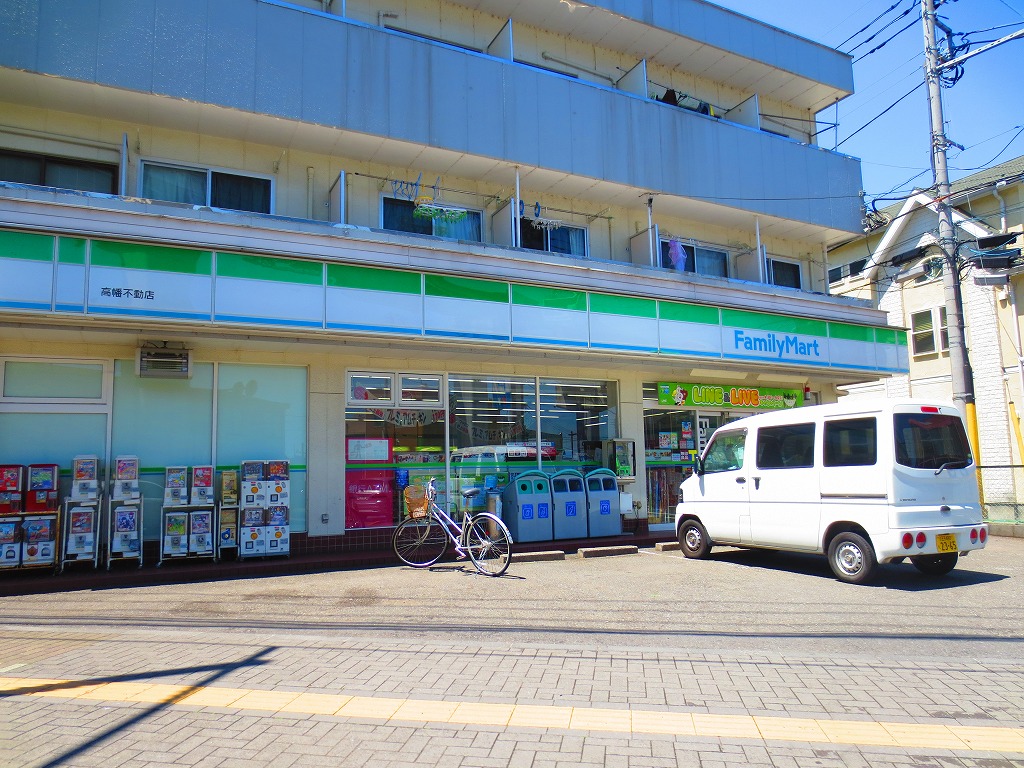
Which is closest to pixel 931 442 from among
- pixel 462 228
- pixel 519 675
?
pixel 519 675

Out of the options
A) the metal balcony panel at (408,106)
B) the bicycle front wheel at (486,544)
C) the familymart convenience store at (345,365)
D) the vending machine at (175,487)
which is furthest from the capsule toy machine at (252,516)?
the metal balcony panel at (408,106)

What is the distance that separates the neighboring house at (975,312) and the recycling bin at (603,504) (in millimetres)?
11002

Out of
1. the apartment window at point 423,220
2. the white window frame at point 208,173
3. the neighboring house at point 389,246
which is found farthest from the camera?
the apartment window at point 423,220

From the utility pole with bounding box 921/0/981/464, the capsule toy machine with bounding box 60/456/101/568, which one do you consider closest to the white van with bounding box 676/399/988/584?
the utility pole with bounding box 921/0/981/464

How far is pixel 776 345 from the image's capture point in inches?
574

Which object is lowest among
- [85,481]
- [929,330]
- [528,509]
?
[528,509]

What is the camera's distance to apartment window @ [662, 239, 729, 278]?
50.1 ft

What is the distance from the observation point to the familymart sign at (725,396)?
14.7 meters

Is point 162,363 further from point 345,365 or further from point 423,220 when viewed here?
point 423,220

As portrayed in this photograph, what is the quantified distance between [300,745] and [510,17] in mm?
13848

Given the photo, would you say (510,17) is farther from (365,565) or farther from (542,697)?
(542,697)

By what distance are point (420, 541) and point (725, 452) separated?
15.5 feet

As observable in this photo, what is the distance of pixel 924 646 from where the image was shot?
6.00m

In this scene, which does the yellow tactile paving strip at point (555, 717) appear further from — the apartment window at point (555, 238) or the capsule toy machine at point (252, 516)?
the apartment window at point (555, 238)
